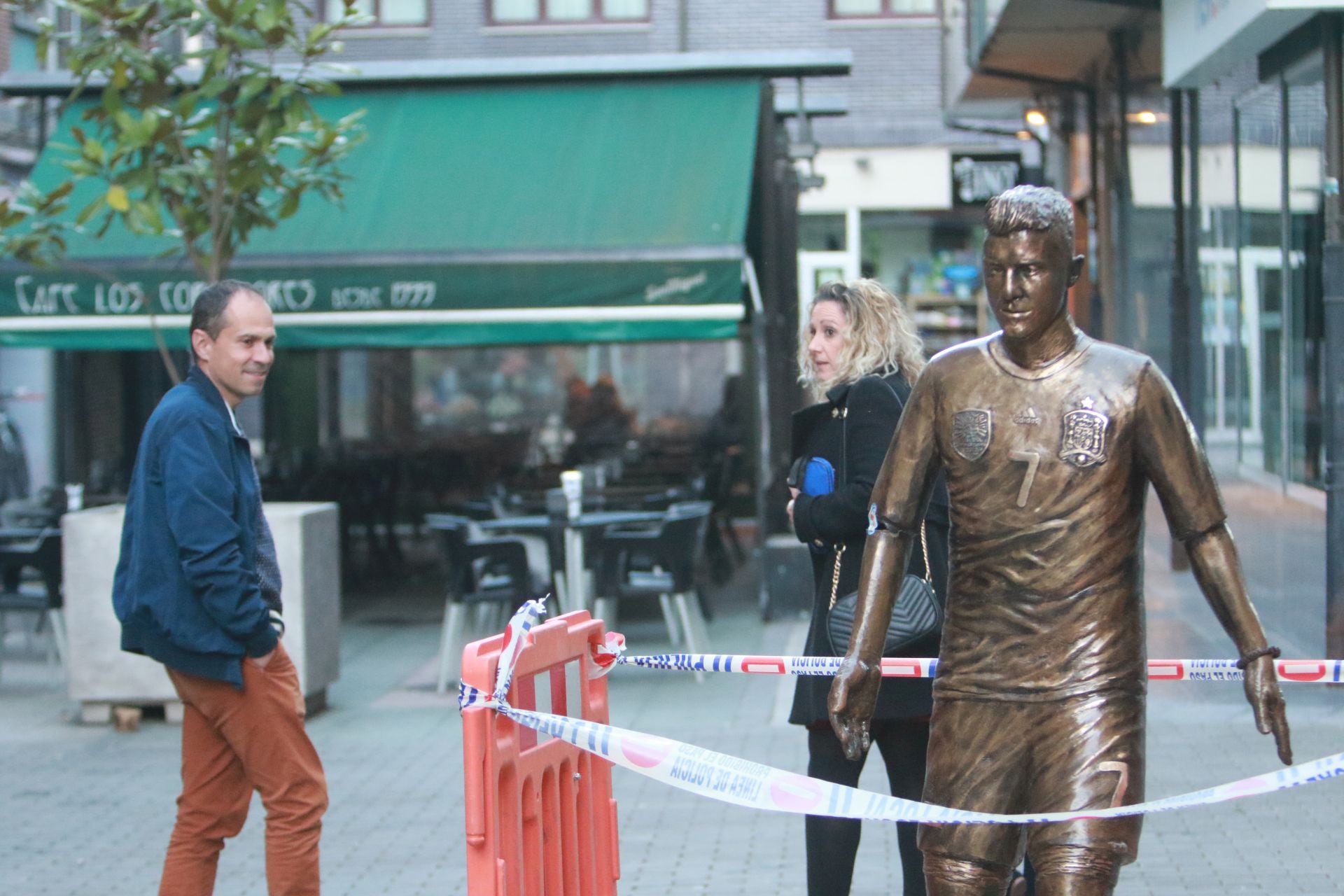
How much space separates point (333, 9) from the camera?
20172 mm

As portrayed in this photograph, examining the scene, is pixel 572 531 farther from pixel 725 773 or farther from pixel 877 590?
pixel 877 590

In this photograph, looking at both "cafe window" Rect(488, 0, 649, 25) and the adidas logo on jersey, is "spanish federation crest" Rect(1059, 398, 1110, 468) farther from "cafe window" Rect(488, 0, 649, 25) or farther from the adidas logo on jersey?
"cafe window" Rect(488, 0, 649, 25)

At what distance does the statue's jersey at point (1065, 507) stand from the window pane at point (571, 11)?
58.0ft

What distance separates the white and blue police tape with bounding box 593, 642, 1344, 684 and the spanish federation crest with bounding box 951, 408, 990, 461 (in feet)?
2.60

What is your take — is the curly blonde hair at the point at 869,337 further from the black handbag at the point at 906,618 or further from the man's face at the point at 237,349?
the man's face at the point at 237,349

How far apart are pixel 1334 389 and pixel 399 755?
15.2 feet

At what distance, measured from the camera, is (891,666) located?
425 cm

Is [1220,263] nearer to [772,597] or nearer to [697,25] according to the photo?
[772,597]

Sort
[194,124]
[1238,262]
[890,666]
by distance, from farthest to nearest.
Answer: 1. [1238,262]
2. [194,124]
3. [890,666]

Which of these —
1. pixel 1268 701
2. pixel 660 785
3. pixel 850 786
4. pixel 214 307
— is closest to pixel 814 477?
pixel 850 786

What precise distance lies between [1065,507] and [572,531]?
21.6ft

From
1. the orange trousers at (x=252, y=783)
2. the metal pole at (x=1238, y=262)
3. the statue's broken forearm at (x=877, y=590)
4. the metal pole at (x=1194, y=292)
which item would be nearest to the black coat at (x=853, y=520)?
the statue's broken forearm at (x=877, y=590)

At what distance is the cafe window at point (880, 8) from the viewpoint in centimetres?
2017

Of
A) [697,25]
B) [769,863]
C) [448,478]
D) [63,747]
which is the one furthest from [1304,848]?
[697,25]
